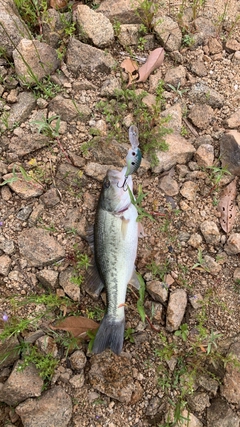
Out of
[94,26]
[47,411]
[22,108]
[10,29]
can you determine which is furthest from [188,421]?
[10,29]

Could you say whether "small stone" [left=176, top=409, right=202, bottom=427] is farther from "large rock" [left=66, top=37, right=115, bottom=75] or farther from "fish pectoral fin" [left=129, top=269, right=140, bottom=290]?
"large rock" [left=66, top=37, right=115, bottom=75]

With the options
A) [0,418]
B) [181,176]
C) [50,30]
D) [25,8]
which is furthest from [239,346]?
[25,8]

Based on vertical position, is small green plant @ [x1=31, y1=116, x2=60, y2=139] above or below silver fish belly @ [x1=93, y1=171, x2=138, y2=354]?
above

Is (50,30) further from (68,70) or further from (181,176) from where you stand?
(181,176)

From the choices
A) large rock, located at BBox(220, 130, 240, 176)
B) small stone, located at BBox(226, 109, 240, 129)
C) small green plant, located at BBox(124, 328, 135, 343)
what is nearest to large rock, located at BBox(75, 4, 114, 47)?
small stone, located at BBox(226, 109, 240, 129)

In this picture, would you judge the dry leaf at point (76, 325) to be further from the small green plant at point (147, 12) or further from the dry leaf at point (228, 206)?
the small green plant at point (147, 12)

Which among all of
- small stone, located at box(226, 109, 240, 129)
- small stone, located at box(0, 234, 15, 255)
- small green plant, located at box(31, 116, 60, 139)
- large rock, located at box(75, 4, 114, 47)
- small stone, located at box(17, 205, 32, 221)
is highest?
large rock, located at box(75, 4, 114, 47)

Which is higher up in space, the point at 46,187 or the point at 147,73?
the point at 147,73
